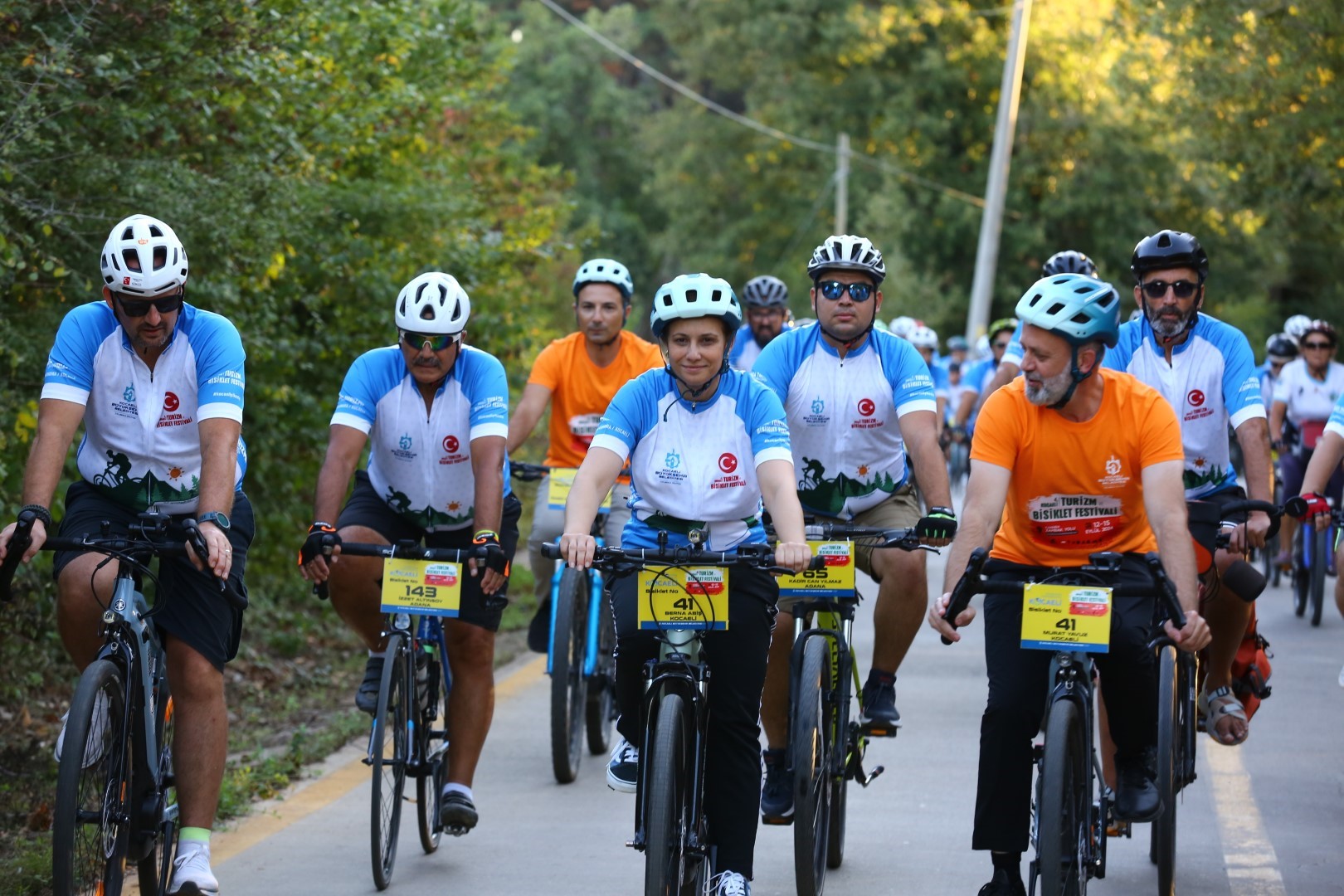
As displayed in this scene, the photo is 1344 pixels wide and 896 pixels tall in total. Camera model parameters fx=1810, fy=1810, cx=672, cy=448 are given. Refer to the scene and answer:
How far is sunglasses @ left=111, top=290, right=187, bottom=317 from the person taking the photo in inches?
227

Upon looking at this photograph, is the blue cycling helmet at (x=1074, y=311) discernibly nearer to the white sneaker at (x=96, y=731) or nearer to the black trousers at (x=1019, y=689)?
the black trousers at (x=1019, y=689)

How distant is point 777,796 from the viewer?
6891 mm

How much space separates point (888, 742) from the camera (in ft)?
31.8

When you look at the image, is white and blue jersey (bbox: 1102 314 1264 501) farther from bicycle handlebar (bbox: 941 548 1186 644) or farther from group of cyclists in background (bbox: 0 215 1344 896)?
bicycle handlebar (bbox: 941 548 1186 644)

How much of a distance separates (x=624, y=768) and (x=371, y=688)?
1.45m

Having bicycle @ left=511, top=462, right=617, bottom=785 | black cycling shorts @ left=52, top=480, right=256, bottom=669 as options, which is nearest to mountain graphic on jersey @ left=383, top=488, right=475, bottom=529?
bicycle @ left=511, top=462, right=617, bottom=785

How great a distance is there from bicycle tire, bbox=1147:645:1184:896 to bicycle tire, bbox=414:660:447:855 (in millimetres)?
2736

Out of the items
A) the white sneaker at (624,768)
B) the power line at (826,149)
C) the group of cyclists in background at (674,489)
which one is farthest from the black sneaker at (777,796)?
the power line at (826,149)

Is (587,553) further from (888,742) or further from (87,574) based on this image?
(888,742)

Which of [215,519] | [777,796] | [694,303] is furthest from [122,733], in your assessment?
[777,796]

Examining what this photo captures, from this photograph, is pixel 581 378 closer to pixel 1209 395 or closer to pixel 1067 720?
pixel 1209 395

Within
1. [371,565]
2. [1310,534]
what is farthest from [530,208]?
[371,565]

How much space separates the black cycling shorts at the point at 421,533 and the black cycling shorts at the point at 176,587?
1.16 m

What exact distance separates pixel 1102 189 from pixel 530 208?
2680 cm
